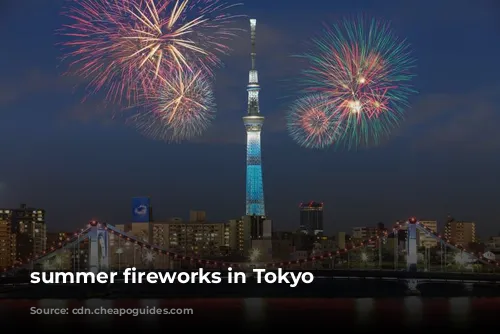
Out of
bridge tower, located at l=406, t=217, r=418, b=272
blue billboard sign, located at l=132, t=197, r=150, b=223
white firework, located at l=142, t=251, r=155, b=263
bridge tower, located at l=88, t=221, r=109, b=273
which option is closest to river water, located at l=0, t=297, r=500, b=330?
A: bridge tower, located at l=406, t=217, r=418, b=272

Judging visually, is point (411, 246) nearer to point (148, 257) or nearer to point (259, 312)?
point (259, 312)

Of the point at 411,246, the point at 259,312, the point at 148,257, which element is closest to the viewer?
the point at 259,312

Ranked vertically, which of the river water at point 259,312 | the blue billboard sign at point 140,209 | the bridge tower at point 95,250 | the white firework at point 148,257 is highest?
the blue billboard sign at point 140,209

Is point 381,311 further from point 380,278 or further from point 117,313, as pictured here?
point 117,313

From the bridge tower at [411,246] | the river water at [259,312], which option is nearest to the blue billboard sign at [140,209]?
the river water at [259,312]

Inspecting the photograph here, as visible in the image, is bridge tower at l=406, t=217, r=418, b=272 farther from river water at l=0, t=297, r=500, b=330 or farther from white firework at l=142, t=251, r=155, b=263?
white firework at l=142, t=251, r=155, b=263

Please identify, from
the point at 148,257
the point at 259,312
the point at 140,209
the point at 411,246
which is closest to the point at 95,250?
the point at 259,312

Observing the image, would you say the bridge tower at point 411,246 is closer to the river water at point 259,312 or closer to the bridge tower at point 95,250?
the river water at point 259,312
